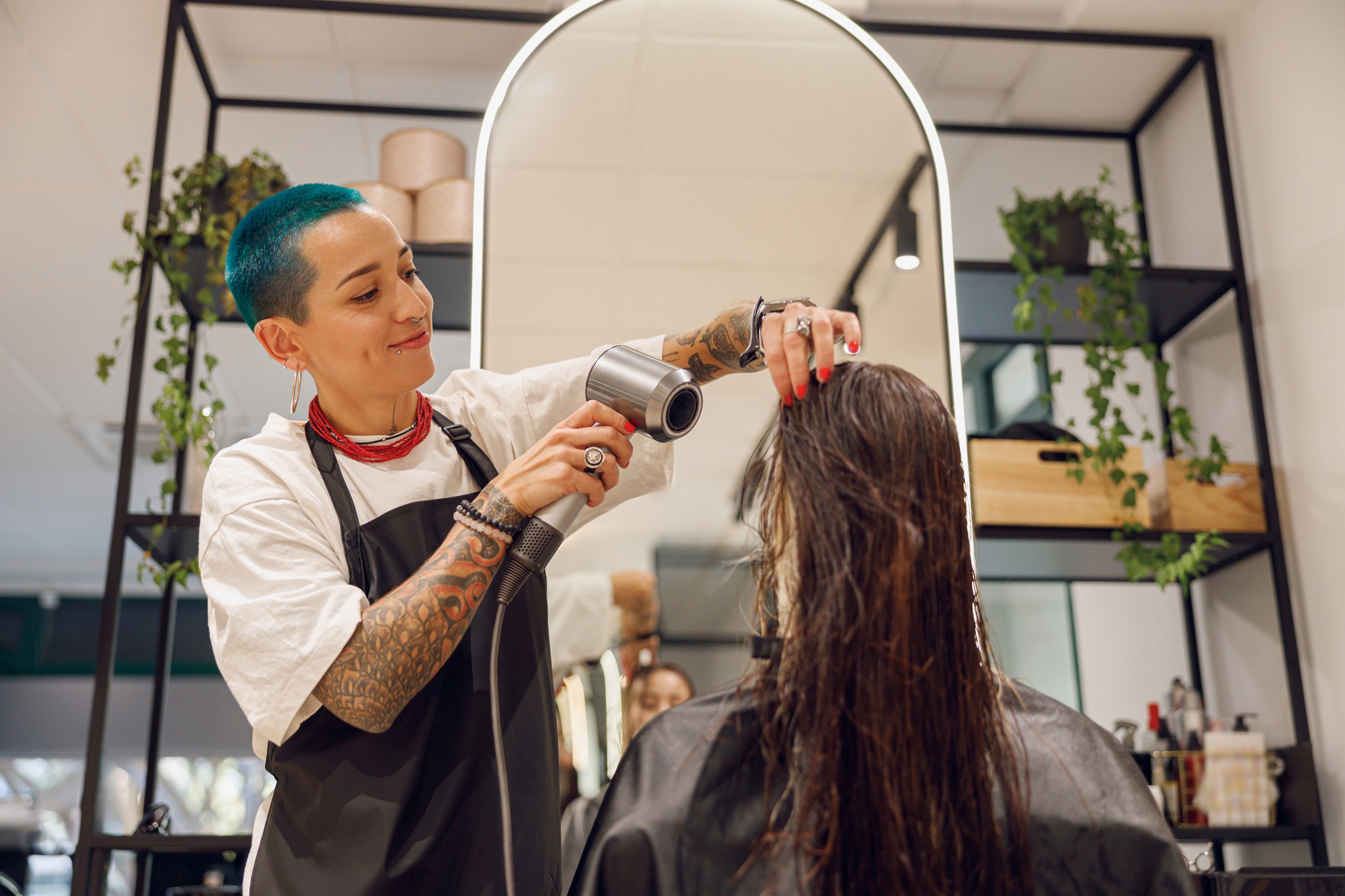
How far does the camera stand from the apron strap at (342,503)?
50.6 inches

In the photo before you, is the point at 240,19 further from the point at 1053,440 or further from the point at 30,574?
the point at 30,574

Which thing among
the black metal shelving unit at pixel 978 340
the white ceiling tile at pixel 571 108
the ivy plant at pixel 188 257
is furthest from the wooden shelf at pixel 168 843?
the white ceiling tile at pixel 571 108

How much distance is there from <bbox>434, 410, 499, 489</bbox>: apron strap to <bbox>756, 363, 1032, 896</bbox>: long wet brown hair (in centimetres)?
51

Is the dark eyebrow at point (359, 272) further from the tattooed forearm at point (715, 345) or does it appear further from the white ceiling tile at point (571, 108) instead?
the white ceiling tile at point (571, 108)

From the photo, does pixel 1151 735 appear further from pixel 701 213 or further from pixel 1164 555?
pixel 701 213

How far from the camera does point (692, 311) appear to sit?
2.16m

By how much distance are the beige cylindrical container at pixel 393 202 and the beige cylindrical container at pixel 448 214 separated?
0.03 m

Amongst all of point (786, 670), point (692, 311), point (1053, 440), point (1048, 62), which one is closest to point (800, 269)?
point (692, 311)

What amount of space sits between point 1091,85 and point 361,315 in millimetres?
2343

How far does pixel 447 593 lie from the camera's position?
1.15 meters

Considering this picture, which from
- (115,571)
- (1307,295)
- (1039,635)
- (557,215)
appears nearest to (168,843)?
(115,571)

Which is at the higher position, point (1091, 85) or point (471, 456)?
point (1091, 85)

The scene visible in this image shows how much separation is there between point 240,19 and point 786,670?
2.40m

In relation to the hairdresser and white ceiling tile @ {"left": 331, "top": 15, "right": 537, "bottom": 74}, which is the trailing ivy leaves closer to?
the hairdresser
